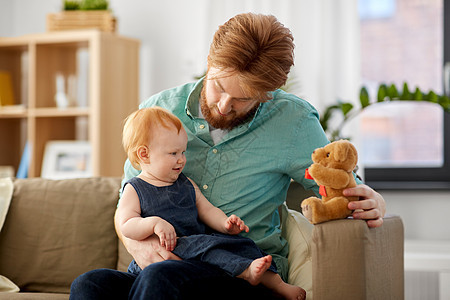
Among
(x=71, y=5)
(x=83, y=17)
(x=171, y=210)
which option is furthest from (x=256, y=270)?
(x=71, y=5)

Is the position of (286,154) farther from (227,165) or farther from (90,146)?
(90,146)

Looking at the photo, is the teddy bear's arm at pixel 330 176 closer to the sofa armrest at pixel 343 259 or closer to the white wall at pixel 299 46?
the sofa armrest at pixel 343 259

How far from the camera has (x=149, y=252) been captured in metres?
1.49

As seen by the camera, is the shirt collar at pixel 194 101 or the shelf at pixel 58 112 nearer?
the shirt collar at pixel 194 101

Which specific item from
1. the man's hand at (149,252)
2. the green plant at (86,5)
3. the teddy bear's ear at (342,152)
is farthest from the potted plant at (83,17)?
the teddy bear's ear at (342,152)

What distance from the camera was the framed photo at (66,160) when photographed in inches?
135

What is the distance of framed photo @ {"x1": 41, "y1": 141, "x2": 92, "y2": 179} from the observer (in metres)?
3.43

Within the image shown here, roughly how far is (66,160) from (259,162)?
6.80 feet

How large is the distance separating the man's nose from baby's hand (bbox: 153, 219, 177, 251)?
33 cm

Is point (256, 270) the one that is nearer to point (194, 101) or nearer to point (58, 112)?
point (194, 101)

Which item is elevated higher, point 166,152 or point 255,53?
point 255,53

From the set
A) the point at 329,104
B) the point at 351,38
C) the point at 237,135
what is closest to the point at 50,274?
the point at 237,135

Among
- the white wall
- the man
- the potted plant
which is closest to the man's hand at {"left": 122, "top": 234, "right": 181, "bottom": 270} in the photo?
the man

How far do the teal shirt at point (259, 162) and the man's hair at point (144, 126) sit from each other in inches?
6.3
